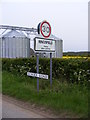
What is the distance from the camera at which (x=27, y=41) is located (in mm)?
27062

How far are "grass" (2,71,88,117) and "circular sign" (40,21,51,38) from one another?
2.06m

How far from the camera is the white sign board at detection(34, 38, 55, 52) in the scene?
7.55 metres

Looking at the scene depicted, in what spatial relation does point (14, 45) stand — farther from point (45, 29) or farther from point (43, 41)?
point (43, 41)

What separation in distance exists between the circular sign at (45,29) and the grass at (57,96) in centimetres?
206

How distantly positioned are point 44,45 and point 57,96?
2161mm

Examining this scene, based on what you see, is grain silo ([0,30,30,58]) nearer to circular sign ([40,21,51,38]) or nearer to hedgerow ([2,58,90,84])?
hedgerow ([2,58,90,84])

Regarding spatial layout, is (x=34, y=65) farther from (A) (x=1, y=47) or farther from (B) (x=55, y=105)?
(A) (x=1, y=47)

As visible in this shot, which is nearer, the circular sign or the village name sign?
the village name sign

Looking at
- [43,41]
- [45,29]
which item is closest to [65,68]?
[43,41]

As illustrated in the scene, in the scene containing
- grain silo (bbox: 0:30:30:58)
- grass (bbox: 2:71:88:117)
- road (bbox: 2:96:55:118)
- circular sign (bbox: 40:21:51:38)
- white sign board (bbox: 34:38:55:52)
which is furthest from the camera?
grain silo (bbox: 0:30:30:58)

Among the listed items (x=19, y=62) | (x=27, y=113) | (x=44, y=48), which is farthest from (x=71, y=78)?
(x=19, y=62)

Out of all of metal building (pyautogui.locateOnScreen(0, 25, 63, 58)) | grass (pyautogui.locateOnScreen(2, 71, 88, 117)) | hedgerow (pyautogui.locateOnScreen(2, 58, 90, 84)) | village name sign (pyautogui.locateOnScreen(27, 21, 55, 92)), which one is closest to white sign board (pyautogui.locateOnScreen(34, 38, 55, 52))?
village name sign (pyautogui.locateOnScreen(27, 21, 55, 92))

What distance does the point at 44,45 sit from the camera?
7852 millimetres

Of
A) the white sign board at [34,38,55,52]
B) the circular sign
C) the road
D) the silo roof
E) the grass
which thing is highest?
the silo roof
